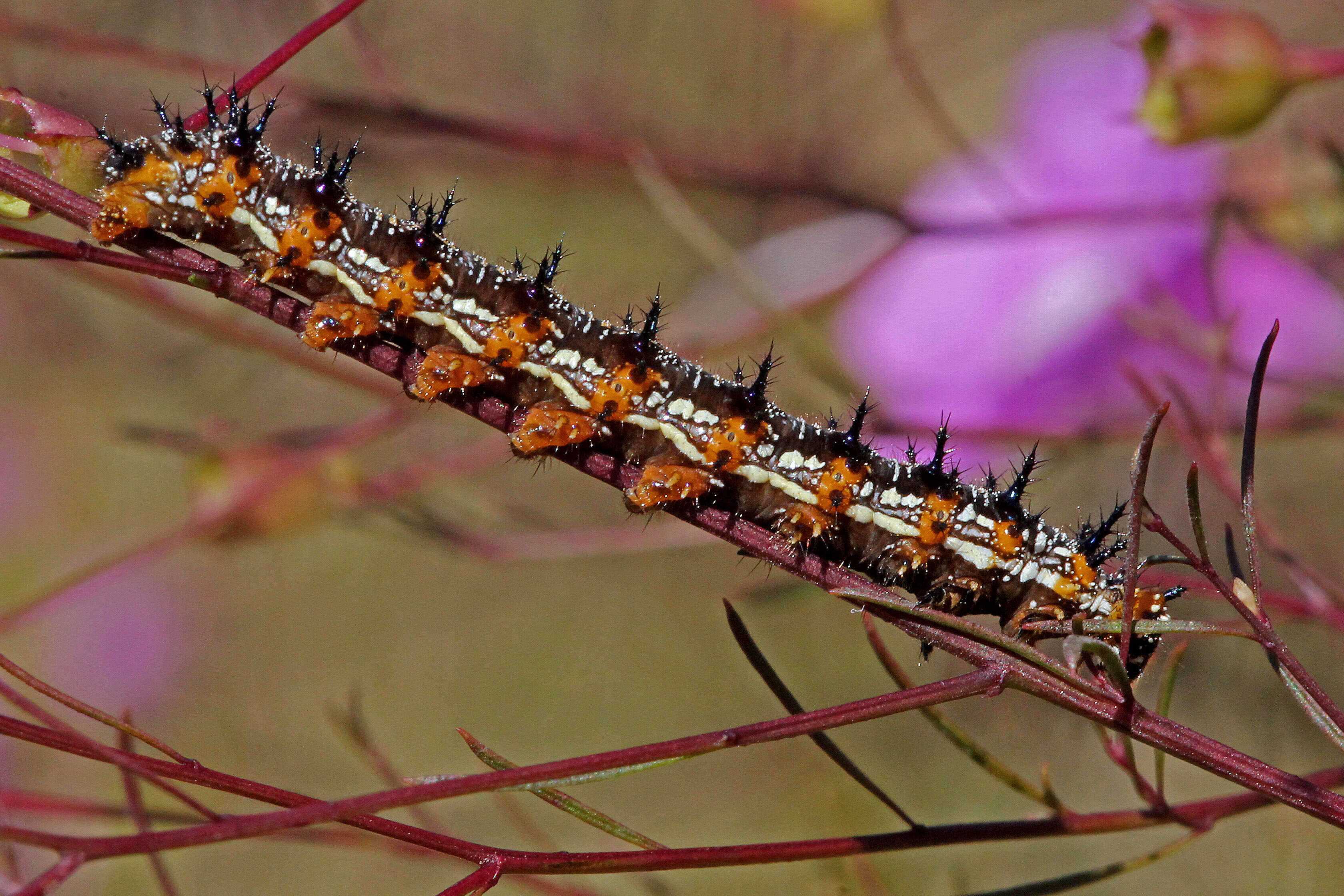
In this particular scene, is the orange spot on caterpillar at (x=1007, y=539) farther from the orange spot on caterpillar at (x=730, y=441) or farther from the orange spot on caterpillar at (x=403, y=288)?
the orange spot on caterpillar at (x=403, y=288)

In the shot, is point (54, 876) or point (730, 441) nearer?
point (54, 876)

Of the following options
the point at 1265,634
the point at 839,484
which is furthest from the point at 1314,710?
the point at 839,484

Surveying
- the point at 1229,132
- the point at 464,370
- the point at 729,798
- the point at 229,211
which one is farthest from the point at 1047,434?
the point at 729,798

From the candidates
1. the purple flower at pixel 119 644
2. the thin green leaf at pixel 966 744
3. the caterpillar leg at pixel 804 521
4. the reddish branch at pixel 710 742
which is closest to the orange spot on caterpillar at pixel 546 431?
the reddish branch at pixel 710 742

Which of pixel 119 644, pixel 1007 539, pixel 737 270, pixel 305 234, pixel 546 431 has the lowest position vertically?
pixel 1007 539

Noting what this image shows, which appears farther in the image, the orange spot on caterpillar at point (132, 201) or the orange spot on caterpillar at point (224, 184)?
the orange spot on caterpillar at point (224, 184)

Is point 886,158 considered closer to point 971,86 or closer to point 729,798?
point 971,86

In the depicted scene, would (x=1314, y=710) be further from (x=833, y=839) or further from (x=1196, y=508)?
(x=833, y=839)
